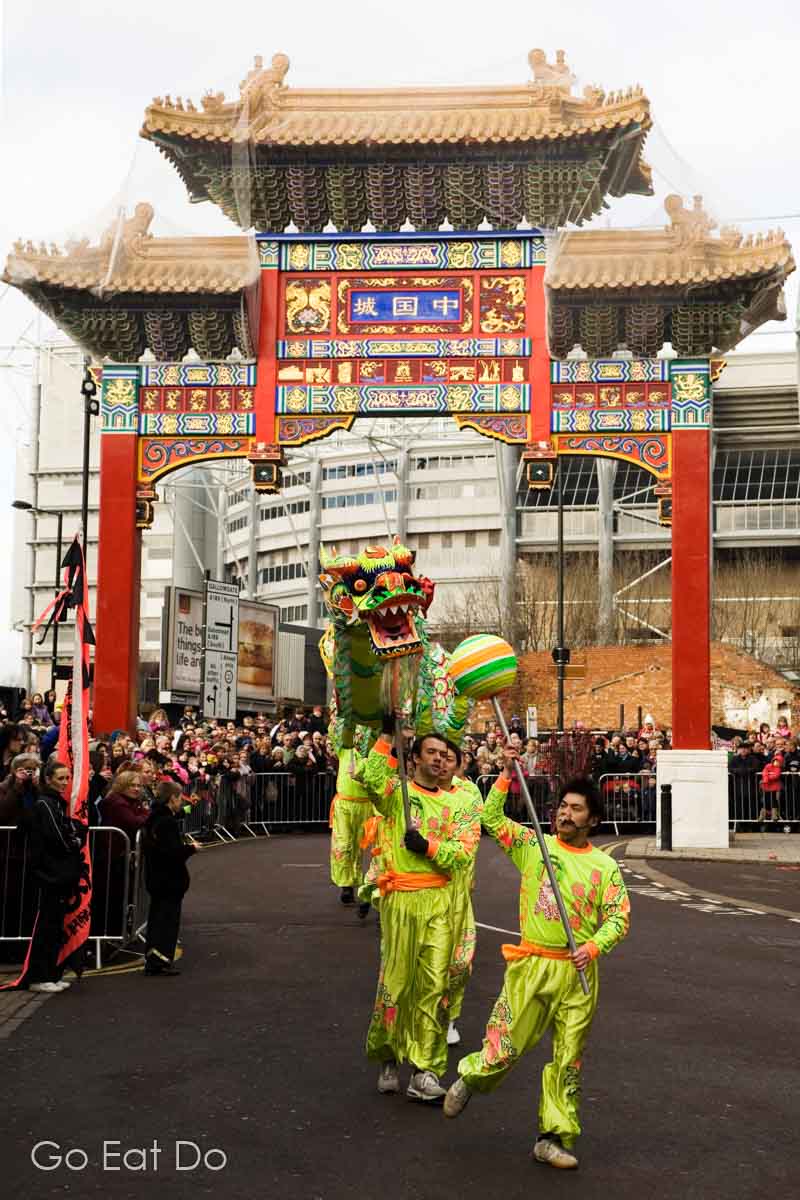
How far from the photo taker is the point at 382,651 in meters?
7.64

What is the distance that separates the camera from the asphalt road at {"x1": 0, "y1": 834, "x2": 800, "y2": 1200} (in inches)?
219

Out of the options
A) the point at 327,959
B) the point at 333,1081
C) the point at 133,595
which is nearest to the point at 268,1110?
the point at 333,1081

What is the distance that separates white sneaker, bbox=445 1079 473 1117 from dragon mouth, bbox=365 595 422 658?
228 centimetres

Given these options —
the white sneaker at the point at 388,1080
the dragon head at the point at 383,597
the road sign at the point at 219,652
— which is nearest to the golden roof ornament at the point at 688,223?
the road sign at the point at 219,652

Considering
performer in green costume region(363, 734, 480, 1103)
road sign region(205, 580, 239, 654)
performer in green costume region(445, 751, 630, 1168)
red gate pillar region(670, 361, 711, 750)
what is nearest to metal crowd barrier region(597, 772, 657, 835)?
red gate pillar region(670, 361, 711, 750)

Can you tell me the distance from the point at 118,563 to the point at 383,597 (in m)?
15.4

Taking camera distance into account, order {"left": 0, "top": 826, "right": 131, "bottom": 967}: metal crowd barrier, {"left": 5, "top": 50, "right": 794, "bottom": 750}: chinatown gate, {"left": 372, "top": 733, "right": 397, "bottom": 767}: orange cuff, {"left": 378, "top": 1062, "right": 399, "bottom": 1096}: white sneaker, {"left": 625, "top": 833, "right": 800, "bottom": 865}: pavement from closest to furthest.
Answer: {"left": 378, "top": 1062, "right": 399, "bottom": 1096}: white sneaker
{"left": 372, "top": 733, "right": 397, "bottom": 767}: orange cuff
{"left": 0, "top": 826, "right": 131, "bottom": 967}: metal crowd barrier
{"left": 625, "top": 833, "right": 800, "bottom": 865}: pavement
{"left": 5, "top": 50, "right": 794, "bottom": 750}: chinatown gate

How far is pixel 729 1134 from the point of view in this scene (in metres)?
6.19

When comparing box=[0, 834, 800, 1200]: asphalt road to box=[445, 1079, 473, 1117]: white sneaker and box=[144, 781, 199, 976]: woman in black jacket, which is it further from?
box=[144, 781, 199, 976]: woman in black jacket

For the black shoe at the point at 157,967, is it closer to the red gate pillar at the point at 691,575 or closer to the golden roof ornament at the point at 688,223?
the red gate pillar at the point at 691,575

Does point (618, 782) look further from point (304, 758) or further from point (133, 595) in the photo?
point (133, 595)

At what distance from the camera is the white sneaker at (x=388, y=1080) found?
6.93 meters

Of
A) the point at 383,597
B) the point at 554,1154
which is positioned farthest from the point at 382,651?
the point at 554,1154

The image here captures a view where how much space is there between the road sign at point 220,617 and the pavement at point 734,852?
27.4 feet
